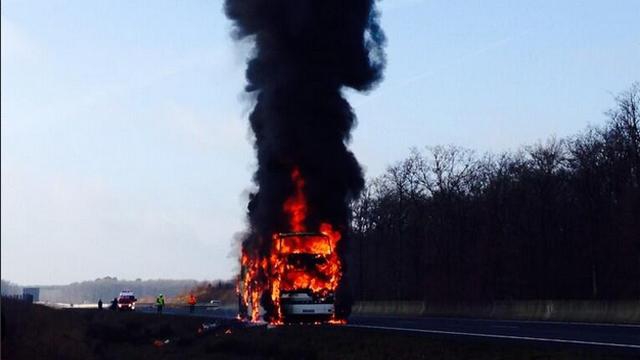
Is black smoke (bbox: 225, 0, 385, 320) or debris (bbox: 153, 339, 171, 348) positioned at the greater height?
black smoke (bbox: 225, 0, 385, 320)

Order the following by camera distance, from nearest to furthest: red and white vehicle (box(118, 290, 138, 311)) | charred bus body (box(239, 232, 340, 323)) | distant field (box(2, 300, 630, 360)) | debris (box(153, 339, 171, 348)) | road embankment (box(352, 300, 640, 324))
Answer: distant field (box(2, 300, 630, 360))
charred bus body (box(239, 232, 340, 323))
road embankment (box(352, 300, 640, 324))
debris (box(153, 339, 171, 348))
red and white vehicle (box(118, 290, 138, 311))

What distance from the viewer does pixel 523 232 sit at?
247 ft

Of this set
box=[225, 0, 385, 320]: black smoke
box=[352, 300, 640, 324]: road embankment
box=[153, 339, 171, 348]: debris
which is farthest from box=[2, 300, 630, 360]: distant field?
box=[352, 300, 640, 324]: road embankment

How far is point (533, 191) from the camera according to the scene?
3145 inches

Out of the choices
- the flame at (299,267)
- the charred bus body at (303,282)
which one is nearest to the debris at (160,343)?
the flame at (299,267)

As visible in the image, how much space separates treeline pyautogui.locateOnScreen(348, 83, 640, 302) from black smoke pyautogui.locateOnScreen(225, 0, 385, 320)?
38.9ft

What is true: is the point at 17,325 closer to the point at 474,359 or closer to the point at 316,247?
the point at 316,247

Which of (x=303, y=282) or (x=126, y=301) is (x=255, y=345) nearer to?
(x=303, y=282)

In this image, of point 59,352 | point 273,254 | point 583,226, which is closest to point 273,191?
point 273,254

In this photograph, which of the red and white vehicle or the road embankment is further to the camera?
the red and white vehicle

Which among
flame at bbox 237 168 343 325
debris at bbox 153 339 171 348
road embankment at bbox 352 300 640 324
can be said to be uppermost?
flame at bbox 237 168 343 325

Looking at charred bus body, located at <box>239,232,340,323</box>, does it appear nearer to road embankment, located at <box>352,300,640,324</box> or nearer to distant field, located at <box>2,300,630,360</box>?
distant field, located at <box>2,300,630,360</box>

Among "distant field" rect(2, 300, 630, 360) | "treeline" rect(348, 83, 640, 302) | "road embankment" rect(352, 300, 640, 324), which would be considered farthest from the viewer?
"treeline" rect(348, 83, 640, 302)

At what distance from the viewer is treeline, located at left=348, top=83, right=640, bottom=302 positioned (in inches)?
2594
